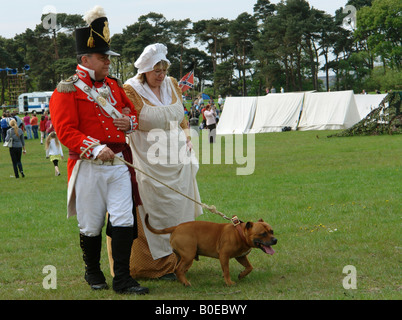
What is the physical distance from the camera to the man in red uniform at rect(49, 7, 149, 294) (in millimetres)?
4816

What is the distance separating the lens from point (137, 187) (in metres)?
5.20

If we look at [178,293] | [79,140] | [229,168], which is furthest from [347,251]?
[229,168]

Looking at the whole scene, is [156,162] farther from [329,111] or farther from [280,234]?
[329,111]

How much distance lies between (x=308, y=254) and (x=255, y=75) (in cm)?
7425

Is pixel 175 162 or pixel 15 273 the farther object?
pixel 15 273

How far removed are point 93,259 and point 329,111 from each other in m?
29.6

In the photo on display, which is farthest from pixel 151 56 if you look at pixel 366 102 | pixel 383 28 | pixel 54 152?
pixel 383 28

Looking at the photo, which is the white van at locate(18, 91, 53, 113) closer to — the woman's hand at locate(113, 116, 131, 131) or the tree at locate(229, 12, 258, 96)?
the tree at locate(229, 12, 258, 96)

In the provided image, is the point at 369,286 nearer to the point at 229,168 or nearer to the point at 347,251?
the point at 347,251

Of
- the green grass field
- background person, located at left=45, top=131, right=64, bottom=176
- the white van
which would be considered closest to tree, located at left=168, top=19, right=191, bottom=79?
the white van

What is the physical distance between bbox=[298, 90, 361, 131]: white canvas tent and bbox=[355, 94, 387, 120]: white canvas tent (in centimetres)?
127

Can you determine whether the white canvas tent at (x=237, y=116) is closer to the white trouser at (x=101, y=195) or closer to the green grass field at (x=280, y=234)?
the green grass field at (x=280, y=234)

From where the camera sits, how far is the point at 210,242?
5.27m

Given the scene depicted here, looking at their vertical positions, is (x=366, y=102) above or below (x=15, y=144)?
above
